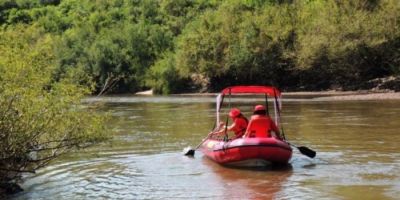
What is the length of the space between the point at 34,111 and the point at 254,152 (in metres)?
5.93

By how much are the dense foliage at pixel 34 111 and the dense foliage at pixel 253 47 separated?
79.7 ft

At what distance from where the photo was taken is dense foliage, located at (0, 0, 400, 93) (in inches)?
2119

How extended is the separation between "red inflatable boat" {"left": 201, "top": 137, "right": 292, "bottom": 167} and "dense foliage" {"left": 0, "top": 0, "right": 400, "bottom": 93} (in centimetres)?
2295

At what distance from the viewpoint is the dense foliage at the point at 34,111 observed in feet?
39.2

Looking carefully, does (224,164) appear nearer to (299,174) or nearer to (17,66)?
(299,174)

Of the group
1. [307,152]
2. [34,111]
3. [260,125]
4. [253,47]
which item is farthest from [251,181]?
[253,47]

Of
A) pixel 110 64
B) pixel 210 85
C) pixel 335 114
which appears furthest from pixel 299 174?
pixel 110 64

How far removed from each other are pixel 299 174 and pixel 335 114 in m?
17.4

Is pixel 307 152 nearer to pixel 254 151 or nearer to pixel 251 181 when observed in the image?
pixel 254 151

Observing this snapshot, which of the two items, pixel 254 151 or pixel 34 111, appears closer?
pixel 34 111

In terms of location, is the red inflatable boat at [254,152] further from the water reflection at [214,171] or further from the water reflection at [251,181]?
A: the water reflection at [214,171]

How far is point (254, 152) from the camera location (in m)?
15.8

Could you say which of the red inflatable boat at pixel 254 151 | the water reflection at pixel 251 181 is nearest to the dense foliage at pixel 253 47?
the red inflatable boat at pixel 254 151

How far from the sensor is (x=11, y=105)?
1200cm
